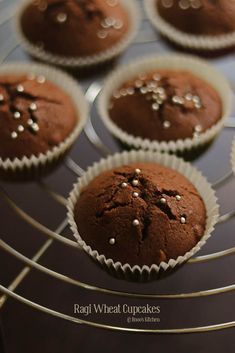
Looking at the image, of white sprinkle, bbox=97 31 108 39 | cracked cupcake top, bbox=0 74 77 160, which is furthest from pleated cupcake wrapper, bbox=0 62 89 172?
white sprinkle, bbox=97 31 108 39

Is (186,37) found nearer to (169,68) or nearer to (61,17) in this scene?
(169,68)

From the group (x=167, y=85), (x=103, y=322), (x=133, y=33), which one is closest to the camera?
(x=103, y=322)

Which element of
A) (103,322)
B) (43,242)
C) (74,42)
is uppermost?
(74,42)

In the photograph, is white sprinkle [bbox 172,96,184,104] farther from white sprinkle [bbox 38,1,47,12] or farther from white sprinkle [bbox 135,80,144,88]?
white sprinkle [bbox 38,1,47,12]

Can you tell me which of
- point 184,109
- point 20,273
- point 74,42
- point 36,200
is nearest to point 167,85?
point 184,109

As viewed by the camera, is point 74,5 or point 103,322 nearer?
point 103,322

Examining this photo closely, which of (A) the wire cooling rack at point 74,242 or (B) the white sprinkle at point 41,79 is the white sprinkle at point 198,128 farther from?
(B) the white sprinkle at point 41,79

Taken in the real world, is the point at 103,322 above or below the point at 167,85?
below

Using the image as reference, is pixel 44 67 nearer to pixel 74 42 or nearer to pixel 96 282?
pixel 74 42

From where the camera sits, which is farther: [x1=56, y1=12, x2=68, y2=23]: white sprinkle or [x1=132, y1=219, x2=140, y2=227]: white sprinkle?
[x1=56, y1=12, x2=68, y2=23]: white sprinkle
